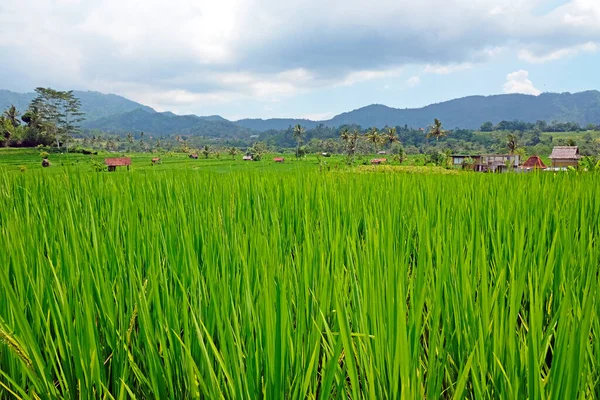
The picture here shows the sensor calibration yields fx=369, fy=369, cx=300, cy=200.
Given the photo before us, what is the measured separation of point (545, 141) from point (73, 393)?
147133 mm

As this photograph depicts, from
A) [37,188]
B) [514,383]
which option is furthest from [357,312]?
[37,188]

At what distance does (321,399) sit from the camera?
0.54 metres

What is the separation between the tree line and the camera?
59906 millimetres

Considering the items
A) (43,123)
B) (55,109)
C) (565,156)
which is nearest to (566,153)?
(565,156)

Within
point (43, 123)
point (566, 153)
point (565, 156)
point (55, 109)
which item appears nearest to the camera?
point (565, 156)

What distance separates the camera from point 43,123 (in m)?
67.2

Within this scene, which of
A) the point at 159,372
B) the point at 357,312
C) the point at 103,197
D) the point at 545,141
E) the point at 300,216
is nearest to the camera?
the point at 159,372

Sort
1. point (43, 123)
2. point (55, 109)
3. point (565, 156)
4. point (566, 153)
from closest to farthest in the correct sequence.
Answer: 1. point (565, 156)
2. point (566, 153)
3. point (43, 123)
4. point (55, 109)

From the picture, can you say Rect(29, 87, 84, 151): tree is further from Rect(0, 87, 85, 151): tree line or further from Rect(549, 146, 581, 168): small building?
Rect(549, 146, 581, 168): small building

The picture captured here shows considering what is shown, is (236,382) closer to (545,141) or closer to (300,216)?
(300,216)

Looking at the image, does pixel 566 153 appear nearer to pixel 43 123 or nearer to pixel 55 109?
pixel 43 123

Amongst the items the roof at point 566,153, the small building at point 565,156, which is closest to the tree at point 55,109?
the small building at point 565,156

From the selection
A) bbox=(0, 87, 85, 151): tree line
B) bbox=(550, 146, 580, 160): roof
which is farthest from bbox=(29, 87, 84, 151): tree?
bbox=(550, 146, 580, 160): roof

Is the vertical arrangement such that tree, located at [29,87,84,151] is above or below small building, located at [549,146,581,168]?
above
